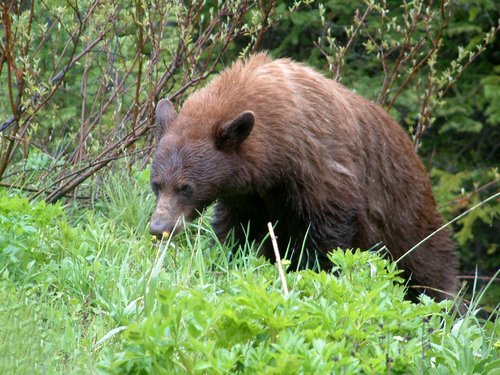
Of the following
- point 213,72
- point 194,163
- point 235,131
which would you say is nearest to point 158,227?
Answer: point 194,163

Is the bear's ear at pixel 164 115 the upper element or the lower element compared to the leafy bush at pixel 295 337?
lower

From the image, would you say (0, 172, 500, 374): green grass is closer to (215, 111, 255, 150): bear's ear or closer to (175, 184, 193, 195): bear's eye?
(175, 184, 193, 195): bear's eye

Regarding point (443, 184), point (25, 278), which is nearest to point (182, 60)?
point (25, 278)

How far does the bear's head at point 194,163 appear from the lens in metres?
6.29

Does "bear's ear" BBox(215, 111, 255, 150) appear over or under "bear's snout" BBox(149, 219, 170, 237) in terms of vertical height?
over

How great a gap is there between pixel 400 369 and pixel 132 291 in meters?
1.50

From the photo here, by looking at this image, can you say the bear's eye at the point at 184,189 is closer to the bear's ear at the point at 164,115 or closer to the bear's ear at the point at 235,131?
the bear's ear at the point at 235,131

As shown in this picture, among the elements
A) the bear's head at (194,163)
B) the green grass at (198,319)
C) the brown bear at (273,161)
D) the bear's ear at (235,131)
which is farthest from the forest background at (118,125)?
the bear's ear at (235,131)

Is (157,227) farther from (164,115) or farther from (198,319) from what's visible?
(198,319)

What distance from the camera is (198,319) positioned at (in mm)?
3529

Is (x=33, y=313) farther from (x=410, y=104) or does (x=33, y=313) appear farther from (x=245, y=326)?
(x=410, y=104)

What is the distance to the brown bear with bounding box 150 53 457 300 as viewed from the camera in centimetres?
636

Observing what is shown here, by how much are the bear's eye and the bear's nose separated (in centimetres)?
25

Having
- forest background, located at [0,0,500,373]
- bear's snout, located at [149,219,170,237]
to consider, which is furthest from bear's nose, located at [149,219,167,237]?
forest background, located at [0,0,500,373]
